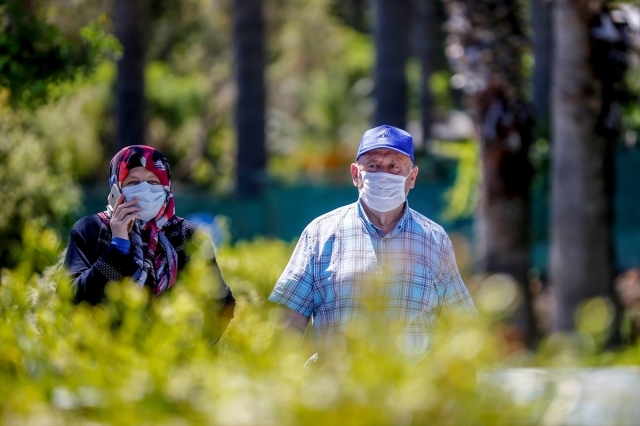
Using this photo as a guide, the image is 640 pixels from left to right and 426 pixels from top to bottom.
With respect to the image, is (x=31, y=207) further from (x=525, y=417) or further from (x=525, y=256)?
(x=525, y=417)

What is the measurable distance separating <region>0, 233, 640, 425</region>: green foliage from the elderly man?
4.14 feet

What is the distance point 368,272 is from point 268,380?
5.42 ft

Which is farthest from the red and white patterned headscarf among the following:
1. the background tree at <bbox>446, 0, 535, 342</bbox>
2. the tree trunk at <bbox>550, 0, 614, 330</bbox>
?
the background tree at <bbox>446, 0, 535, 342</bbox>

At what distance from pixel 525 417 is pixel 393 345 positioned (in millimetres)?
302

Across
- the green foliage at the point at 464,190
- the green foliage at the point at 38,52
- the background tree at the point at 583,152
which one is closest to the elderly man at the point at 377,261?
the green foliage at the point at 38,52

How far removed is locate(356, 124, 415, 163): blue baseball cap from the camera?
13.2ft

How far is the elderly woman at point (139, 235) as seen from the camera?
3.92 m

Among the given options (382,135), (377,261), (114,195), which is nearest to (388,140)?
(382,135)

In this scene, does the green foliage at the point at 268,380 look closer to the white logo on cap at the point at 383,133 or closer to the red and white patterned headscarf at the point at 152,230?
the red and white patterned headscarf at the point at 152,230

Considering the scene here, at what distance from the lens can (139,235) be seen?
411cm

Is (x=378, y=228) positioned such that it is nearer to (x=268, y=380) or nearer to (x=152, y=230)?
(x=152, y=230)

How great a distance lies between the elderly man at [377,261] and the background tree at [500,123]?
586cm

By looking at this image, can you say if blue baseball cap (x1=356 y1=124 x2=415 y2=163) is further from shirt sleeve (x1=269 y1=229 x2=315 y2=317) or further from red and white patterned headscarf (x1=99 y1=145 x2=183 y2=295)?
red and white patterned headscarf (x1=99 y1=145 x2=183 y2=295)

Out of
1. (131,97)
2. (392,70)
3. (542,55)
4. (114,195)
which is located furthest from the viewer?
(542,55)
